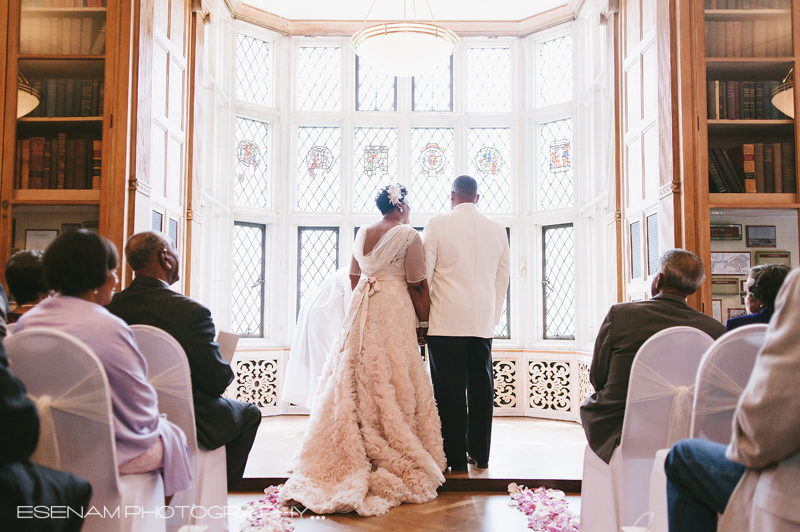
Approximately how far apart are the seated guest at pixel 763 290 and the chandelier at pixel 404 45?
10.7ft

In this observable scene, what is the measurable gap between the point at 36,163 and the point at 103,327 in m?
2.52

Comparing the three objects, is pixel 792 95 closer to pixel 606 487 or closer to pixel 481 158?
pixel 606 487

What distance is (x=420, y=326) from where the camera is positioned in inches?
144

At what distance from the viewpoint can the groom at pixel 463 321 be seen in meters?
3.56

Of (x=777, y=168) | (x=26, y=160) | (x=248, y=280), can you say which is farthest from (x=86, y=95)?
(x=777, y=168)

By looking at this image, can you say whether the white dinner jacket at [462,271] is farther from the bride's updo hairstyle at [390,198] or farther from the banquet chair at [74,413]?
the banquet chair at [74,413]

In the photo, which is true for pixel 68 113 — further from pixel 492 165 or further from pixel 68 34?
pixel 492 165

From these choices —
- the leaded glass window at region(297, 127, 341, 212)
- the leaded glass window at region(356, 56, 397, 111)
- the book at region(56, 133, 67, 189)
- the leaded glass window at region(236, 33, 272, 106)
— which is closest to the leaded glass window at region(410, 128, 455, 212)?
the leaded glass window at region(356, 56, 397, 111)

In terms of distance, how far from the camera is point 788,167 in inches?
146

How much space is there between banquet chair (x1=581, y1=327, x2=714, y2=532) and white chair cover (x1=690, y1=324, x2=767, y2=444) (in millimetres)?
280

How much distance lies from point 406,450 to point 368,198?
3.99 m

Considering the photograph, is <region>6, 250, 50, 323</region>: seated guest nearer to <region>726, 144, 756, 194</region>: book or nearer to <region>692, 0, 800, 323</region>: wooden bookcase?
<region>692, 0, 800, 323</region>: wooden bookcase

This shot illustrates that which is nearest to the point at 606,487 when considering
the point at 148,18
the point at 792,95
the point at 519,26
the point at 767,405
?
the point at 767,405

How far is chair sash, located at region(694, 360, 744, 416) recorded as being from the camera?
1710 millimetres
